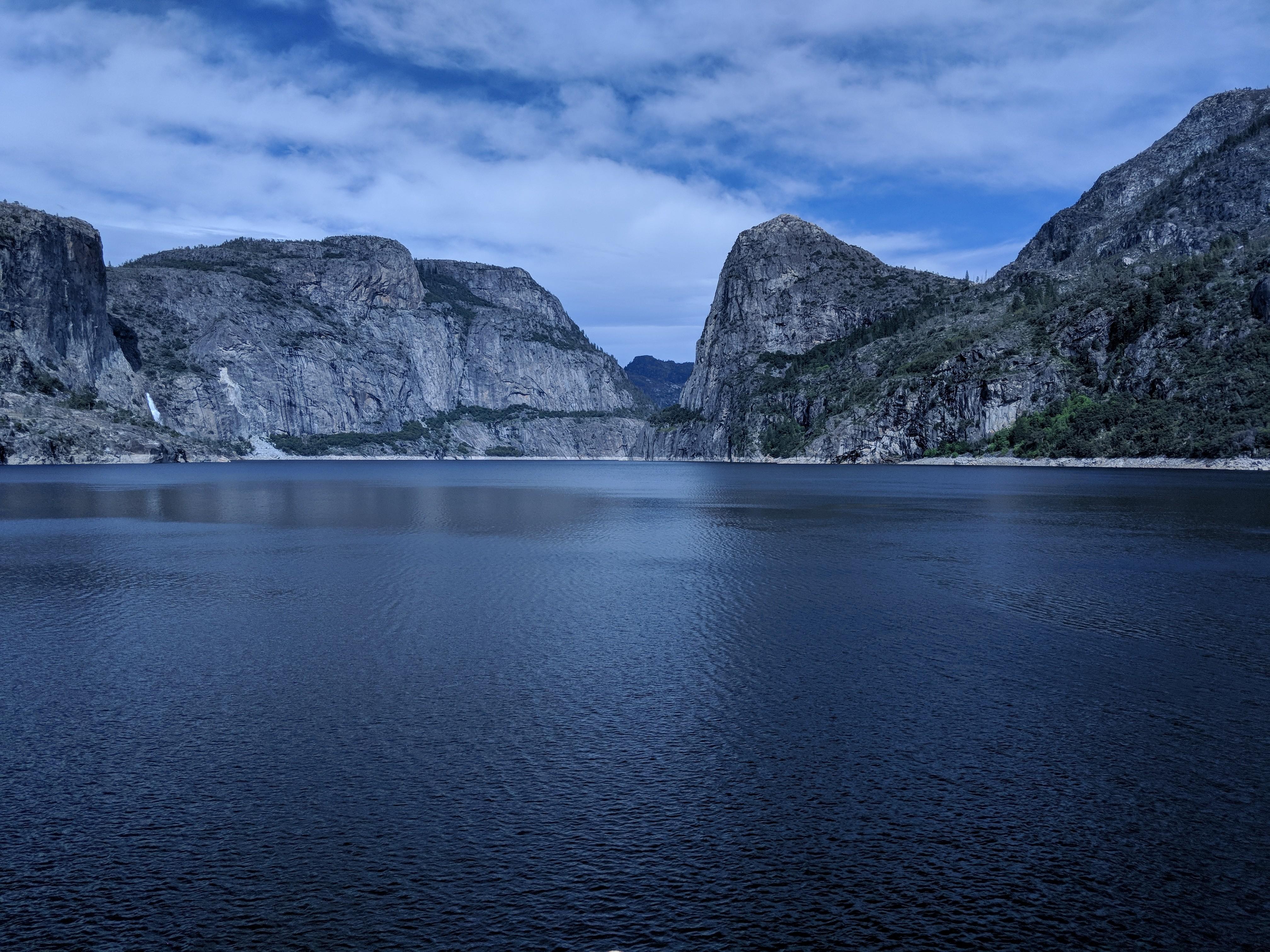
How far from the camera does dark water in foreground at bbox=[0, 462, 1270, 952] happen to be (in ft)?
37.7

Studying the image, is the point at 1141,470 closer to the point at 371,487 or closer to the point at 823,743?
the point at 371,487

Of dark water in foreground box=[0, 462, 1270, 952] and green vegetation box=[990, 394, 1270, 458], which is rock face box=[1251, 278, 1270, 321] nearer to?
green vegetation box=[990, 394, 1270, 458]

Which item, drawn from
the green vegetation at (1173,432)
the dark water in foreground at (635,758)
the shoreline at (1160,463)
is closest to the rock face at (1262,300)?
the green vegetation at (1173,432)

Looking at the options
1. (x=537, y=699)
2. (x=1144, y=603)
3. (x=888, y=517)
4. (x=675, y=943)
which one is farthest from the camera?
(x=888, y=517)

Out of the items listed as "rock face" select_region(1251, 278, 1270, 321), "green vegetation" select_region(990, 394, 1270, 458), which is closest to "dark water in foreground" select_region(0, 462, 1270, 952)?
"green vegetation" select_region(990, 394, 1270, 458)

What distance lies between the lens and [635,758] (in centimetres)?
1700

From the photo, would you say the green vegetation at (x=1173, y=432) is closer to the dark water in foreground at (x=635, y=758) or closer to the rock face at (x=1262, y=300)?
the rock face at (x=1262, y=300)

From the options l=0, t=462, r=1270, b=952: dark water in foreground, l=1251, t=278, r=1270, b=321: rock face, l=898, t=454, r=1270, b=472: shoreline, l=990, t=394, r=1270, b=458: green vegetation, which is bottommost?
l=0, t=462, r=1270, b=952: dark water in foreground

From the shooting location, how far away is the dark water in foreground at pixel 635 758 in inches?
452

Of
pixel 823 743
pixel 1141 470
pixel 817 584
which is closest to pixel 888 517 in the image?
pixel 817 584

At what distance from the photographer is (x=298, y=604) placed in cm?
3300

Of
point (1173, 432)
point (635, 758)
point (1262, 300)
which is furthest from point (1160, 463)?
point (635, 758)

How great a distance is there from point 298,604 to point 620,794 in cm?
2214

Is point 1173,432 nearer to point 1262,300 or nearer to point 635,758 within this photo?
point 1262,300
